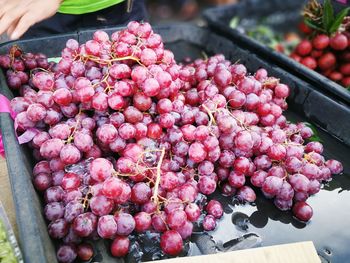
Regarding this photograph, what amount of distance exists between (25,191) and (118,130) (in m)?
0.30

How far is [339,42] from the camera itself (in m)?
1.99

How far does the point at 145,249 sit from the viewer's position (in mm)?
1054

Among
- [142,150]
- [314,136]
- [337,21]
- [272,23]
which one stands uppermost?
[337,21]

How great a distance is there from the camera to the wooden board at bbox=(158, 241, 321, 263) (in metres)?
0.95

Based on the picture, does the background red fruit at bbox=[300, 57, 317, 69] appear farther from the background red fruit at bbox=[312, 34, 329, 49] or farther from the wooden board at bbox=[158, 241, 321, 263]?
the wooden board at bbox=[158, 241, 321, 263]

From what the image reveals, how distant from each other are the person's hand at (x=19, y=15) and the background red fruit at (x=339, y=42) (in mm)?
1485

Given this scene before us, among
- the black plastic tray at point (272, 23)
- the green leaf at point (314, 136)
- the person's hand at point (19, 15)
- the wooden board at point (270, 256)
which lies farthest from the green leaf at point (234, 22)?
the wooden board at point (270, 256)

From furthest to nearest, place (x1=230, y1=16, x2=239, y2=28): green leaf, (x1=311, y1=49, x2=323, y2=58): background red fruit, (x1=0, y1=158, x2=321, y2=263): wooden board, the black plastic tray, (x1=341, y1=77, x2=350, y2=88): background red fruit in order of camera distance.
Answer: (x1=230, y1=16, x2=239, y2=28): green leaf, (x1=311, y1=49, x2=323, y2=58): background red fruit, (x1=341, y1=77, x2=350, y2=88): background red fruit, the black plastic tray, (x1=0, y1=158, x2=321, y2=263): wooden board

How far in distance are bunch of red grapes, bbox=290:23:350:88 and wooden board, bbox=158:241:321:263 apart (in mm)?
1263

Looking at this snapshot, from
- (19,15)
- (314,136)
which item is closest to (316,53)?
(314,136)

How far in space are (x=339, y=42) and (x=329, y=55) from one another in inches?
3.2

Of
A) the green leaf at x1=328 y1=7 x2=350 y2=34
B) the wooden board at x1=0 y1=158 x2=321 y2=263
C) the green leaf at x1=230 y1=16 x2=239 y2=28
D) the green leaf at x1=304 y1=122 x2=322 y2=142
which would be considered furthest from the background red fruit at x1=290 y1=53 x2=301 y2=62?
the wooden board at x1=0 y1=158 x2=321 y2=263

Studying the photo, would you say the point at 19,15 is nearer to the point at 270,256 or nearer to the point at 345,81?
the point at 270,256

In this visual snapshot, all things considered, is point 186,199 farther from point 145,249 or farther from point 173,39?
point 173,39
